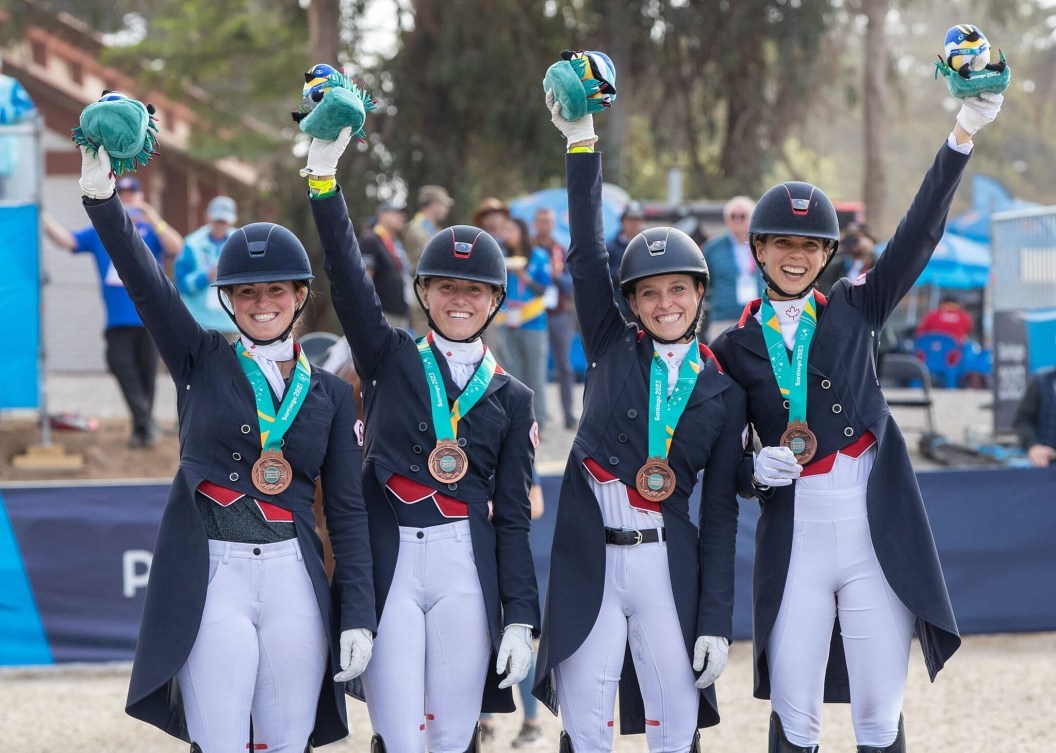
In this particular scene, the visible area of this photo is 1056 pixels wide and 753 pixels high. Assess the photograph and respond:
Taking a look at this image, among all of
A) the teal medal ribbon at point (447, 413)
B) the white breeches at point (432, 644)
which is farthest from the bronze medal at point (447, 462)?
the white breeches at point (432, 644)

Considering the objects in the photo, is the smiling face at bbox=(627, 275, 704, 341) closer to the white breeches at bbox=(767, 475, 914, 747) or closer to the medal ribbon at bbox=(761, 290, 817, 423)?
the medal ribbon at bbox=(761, 290, 817, 423)

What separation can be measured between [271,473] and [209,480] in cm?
18

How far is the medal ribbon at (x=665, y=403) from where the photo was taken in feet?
12.9

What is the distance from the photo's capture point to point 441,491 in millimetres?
3895

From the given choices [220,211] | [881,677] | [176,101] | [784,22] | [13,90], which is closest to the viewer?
[881,677]

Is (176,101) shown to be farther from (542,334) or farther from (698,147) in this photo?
(542,334)

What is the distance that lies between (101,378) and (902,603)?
17.6 meters

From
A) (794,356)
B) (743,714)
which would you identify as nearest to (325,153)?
(794,356)

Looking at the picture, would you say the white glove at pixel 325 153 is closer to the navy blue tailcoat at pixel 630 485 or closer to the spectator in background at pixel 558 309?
Result: the navy blue tailcoat at pixel 630 485

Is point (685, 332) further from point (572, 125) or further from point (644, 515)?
point (572, 125)

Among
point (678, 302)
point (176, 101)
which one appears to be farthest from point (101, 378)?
point (678, 302)

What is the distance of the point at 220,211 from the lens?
10.0 metres

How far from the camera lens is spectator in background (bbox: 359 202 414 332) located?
32.8ft

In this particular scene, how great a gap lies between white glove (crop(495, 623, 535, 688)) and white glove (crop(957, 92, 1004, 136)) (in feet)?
6.72
